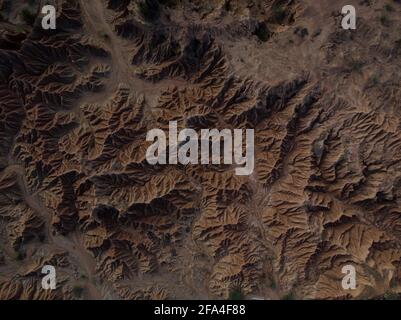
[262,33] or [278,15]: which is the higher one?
[278,15]

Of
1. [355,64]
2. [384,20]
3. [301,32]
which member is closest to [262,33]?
[301,32]

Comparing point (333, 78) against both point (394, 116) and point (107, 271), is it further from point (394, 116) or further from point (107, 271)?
point (107, 271)

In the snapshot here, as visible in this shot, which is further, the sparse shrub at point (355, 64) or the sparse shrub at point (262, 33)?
the sparse shrub at point (262, 33)

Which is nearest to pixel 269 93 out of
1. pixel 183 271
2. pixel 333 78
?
pixel 333 78

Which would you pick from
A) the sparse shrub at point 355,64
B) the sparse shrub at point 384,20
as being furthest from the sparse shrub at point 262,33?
the sparse shrub at point 384,20

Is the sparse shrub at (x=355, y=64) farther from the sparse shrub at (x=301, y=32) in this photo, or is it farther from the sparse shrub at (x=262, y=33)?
the sparse shrub at (x=262, y=33)

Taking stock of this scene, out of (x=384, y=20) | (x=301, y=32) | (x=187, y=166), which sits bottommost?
(x=187, y=166)

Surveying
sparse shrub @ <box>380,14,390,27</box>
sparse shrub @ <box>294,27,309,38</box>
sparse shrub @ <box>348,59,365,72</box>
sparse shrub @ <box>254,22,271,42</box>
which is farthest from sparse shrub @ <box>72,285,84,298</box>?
sparse shrub @ <box>380,14,390,27</box>

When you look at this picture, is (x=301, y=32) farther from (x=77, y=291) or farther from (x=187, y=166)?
(x=77, y=291)

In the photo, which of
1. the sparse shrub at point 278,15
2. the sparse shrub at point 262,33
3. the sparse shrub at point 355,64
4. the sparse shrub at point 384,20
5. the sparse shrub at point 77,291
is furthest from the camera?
the sparse shrub at point 278,15

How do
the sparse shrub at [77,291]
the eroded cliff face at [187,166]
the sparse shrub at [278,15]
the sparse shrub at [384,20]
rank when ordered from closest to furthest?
the sparse shrub at [384,20], the eroded cliff face at [187,166], the sparse shrub at [77,291], the sparse shrub at [278,15]
